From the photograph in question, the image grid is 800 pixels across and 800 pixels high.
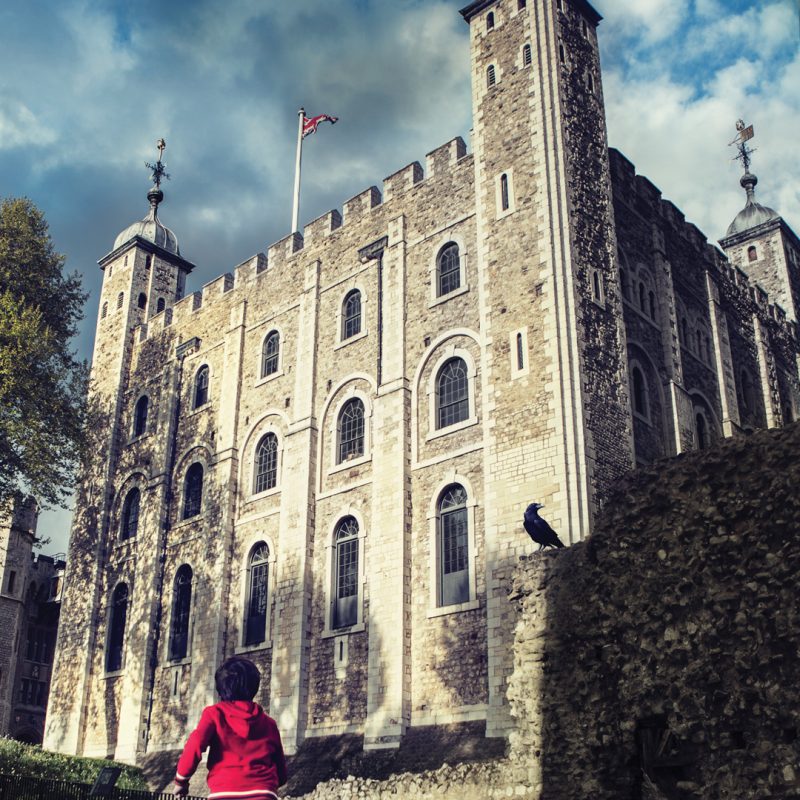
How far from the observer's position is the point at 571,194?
2152 centimetres

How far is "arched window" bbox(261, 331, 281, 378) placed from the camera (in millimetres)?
27422

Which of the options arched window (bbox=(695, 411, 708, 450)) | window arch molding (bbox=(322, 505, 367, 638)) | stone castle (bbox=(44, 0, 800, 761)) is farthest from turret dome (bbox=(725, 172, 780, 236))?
window arch molding (bbox=(322, 505, 367, 638))

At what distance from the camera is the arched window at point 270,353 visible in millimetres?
27422

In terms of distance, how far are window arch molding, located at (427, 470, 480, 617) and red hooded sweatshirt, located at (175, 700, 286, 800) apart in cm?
1394

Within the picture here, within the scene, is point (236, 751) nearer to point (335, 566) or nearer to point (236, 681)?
point (236, 681)

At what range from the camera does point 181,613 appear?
87.7ft

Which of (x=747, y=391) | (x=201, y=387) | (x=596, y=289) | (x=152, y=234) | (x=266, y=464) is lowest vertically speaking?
(x=266, y=464)

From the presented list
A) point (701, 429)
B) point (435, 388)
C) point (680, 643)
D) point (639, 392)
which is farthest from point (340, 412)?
point (680, 643)

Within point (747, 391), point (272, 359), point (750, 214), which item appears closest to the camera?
point (747, 391)

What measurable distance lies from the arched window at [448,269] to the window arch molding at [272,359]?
581 cm

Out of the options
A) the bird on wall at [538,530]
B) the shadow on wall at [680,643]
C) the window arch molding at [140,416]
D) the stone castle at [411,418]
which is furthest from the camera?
the window arch molding at [140,416]

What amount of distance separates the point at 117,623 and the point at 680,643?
22982mm

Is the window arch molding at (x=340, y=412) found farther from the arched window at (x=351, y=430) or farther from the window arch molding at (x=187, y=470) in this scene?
the window arch molding at (x=187, y=470)

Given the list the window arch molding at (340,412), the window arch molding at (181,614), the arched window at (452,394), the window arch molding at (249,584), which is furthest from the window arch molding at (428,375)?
the window arch molding at (181,614)
